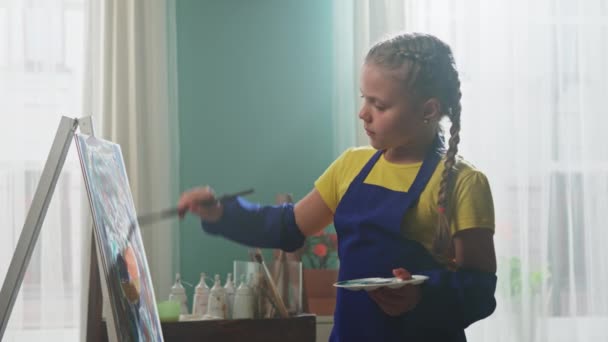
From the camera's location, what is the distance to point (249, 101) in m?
4.13

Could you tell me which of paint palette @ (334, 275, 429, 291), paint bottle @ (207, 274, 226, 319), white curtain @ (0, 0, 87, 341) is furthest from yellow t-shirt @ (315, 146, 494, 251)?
white curtain @ (0, 0, 87, 341)

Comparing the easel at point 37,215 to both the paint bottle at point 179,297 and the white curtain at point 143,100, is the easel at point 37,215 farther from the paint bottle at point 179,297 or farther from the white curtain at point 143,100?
the white curtain at point 143,100

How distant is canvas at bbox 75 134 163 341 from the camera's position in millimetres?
1521

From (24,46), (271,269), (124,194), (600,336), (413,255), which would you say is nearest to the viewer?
(413,255)

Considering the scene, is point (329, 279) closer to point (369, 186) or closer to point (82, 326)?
point (82, 326)

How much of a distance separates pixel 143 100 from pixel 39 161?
508 mm

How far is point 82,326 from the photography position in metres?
3.68

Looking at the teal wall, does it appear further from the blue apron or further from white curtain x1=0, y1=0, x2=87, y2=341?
the blue apron

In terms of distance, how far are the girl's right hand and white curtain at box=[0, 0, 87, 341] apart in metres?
2.13

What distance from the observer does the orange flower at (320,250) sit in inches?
150

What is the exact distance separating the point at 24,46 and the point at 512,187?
2210mm

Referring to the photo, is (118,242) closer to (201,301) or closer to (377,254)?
(377,254)

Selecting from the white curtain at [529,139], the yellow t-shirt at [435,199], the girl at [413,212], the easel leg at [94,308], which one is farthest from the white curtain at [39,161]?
the yellow t-shirt at [435,199]

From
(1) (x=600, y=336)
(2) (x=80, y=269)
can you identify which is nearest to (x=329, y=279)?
(2) (x=80, y=269)
